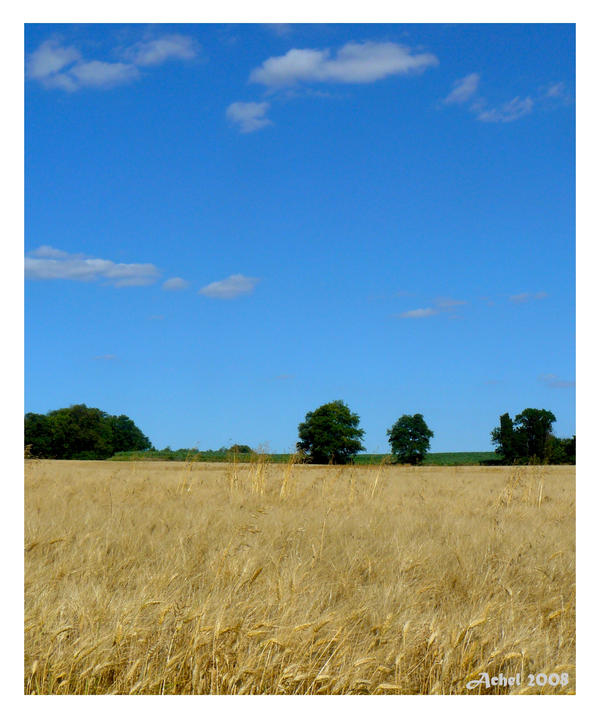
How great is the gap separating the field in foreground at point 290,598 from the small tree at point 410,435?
3389 centimetres

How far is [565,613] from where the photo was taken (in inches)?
182

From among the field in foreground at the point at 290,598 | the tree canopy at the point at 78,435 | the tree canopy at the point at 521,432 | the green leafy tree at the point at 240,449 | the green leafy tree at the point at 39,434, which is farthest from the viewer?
the tree canopy at the point at 78,435

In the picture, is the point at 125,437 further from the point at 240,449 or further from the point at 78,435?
the point at 240,449

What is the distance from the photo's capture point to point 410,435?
146ft

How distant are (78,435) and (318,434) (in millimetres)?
16487

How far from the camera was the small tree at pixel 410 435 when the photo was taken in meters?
42.6

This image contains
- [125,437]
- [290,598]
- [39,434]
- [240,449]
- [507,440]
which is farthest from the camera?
[125,437]

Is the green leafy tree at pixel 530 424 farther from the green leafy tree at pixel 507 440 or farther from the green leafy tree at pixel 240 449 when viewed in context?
the green leafy tree at pixel 240 449

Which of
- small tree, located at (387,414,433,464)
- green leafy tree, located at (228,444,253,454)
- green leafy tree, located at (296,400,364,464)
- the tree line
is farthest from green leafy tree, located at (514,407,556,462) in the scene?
green leafy tree, located at (228,444,253,454)

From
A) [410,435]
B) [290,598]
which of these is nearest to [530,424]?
[410,435]

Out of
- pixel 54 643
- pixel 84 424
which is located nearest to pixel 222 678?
pixel 54 643

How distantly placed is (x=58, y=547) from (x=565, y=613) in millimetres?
4350

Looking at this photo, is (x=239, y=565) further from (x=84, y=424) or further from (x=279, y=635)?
(x=84, y=424)

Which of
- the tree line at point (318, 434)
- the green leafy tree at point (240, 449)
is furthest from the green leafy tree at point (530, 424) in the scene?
the green leafy tree at point (240, 449)
